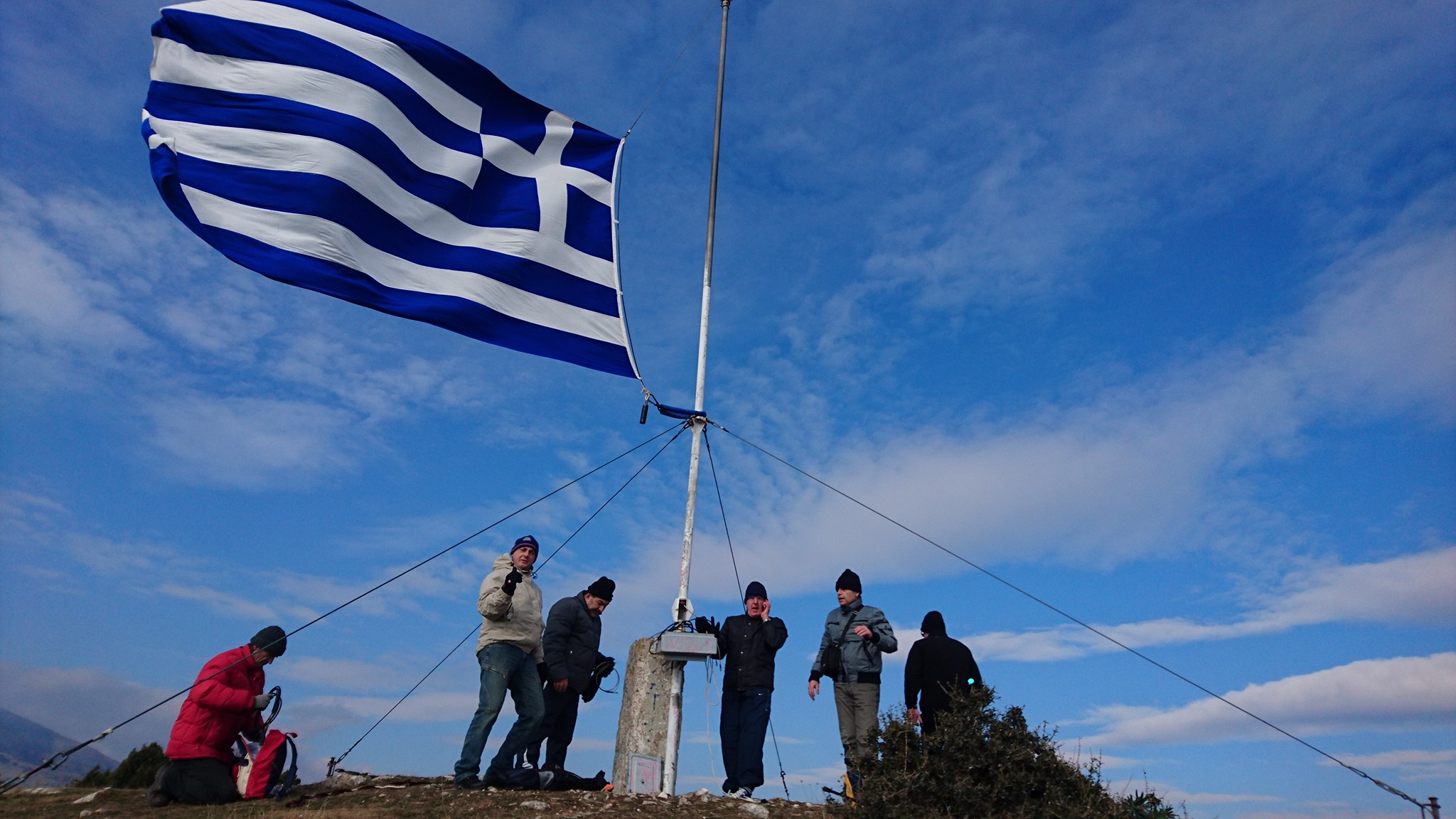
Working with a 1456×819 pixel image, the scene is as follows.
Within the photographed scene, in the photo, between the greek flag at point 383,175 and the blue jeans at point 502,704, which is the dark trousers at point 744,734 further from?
the greek flag at point 383,175

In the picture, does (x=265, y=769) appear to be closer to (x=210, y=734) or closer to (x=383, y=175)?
(x=210, y=734)

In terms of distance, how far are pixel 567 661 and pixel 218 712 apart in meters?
3.39

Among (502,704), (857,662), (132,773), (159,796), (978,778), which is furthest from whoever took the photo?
(132,773)

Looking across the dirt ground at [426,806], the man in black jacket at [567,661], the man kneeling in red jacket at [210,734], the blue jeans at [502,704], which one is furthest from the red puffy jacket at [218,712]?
the man in black jacket at [567,661]

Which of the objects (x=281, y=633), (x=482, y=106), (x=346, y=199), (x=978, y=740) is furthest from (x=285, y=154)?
(x=978, y=740)

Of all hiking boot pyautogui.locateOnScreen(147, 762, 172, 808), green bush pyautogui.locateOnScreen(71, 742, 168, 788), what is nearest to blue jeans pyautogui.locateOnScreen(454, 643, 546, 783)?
hiking boot pyautogui.locateOnScreen(147, 762, 172, 808)

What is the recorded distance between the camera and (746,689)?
1002 centimetres

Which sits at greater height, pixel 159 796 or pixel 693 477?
pixel 693 477

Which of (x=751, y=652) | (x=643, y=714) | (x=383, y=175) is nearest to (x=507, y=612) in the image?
(x=643, y=714)

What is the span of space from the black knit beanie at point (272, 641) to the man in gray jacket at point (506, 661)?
1.97 meters

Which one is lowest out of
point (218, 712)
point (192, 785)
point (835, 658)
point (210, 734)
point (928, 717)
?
point (192, 785)

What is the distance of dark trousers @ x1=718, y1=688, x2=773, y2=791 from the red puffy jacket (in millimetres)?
4777

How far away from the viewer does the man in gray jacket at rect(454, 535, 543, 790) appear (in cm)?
913

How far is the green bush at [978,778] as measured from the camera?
6883 mm
